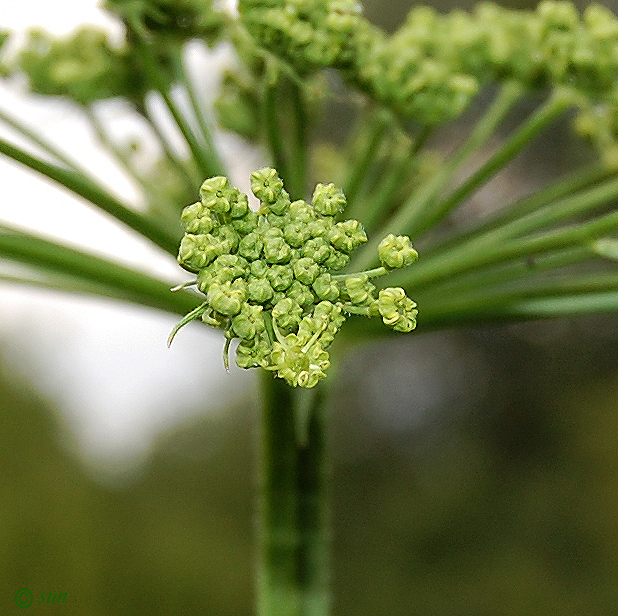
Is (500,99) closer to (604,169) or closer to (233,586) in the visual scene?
(604,169)

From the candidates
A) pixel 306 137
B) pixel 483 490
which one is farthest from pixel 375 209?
pixel 483 490

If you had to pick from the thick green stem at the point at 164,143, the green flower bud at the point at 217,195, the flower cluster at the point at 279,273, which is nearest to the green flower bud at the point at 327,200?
the flower cluster at the point at 279,273

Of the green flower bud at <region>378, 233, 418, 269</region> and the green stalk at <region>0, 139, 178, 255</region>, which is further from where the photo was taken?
the green stalk at <region>0, 139, 178, 255</region>

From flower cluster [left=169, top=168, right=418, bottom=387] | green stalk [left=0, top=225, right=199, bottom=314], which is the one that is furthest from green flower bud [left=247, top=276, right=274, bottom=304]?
green stalk [left=0, top=225, right=199, bottom=314]

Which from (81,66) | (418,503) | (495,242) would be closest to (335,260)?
(495,242)

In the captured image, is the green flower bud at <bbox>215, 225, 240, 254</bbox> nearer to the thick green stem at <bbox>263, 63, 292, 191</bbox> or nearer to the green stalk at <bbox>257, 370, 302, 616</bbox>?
the thick green stem at <bbox>263, 63, 292, 191</bbox>
